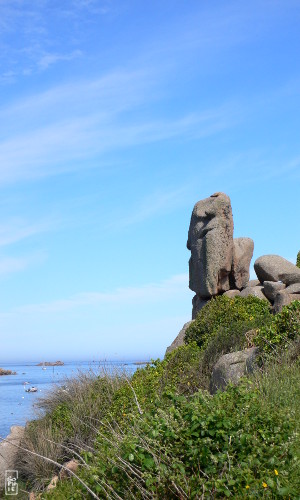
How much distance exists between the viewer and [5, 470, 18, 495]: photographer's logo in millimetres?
11525

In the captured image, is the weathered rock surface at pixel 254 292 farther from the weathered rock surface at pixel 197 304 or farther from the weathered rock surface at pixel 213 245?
the weathered rock surface at pixel 197 304

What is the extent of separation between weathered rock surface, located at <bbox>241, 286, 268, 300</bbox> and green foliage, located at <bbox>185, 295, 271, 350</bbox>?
659 millimetres

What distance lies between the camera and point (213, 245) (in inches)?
814

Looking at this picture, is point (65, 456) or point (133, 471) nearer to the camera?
point (133, 471)

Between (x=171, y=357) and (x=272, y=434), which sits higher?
(x=171, y=357)

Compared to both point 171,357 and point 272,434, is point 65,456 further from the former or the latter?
point 272,434

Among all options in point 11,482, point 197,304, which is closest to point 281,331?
point 11,482

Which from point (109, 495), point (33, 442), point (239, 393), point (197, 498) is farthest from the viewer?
point (33, 442)

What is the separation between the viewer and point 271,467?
6328 mm

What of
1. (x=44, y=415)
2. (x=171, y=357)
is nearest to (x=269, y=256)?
(x=171, y=357)

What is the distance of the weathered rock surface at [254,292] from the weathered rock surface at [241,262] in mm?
1218

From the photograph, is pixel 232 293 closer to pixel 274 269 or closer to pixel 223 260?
pixel 223 260

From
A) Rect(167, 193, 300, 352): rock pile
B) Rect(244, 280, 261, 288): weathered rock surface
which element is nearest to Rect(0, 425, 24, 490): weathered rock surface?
Rect(167, 193, 300, 352): rock pile

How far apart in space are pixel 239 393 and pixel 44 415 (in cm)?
733
